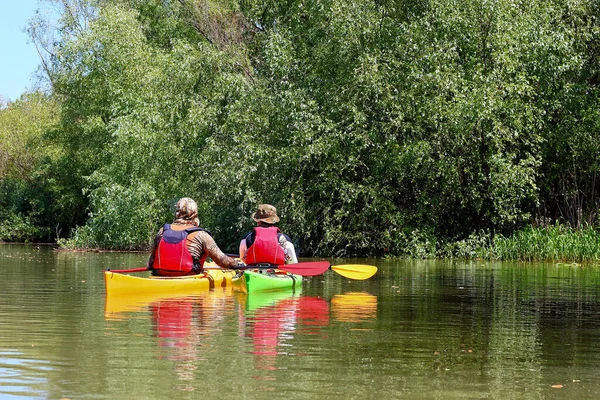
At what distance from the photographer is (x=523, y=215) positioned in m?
27.6

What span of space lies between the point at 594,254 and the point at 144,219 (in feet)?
50.7

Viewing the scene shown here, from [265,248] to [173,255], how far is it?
7.04ft

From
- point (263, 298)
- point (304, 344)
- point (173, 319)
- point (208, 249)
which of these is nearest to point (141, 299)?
point (208, 249)

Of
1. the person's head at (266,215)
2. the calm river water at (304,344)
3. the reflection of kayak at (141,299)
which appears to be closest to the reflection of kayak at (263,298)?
the calm river water at (304,344)

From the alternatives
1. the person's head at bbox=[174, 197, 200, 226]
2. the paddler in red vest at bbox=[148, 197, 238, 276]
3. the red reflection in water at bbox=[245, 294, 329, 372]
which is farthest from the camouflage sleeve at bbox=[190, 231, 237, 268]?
the red reflection in water at bbox=[245, 294, 329, 372]

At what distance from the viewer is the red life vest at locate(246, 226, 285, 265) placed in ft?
51.7

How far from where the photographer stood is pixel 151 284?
13.8m

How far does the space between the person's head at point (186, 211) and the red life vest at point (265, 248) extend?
80.5 inches

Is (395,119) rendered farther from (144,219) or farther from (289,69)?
(144,219)

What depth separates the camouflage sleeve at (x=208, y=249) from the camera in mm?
13953

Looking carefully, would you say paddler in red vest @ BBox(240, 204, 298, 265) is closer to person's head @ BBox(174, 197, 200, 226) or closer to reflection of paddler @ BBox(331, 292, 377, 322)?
reflection of paddler @ BBox(331, 292, 377, 322)

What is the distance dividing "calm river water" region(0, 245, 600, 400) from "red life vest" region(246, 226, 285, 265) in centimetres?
87

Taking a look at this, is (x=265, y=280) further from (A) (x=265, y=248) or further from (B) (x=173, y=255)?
(B) (x=173, y=255)

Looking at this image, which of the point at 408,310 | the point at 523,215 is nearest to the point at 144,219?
the point at 523,215
